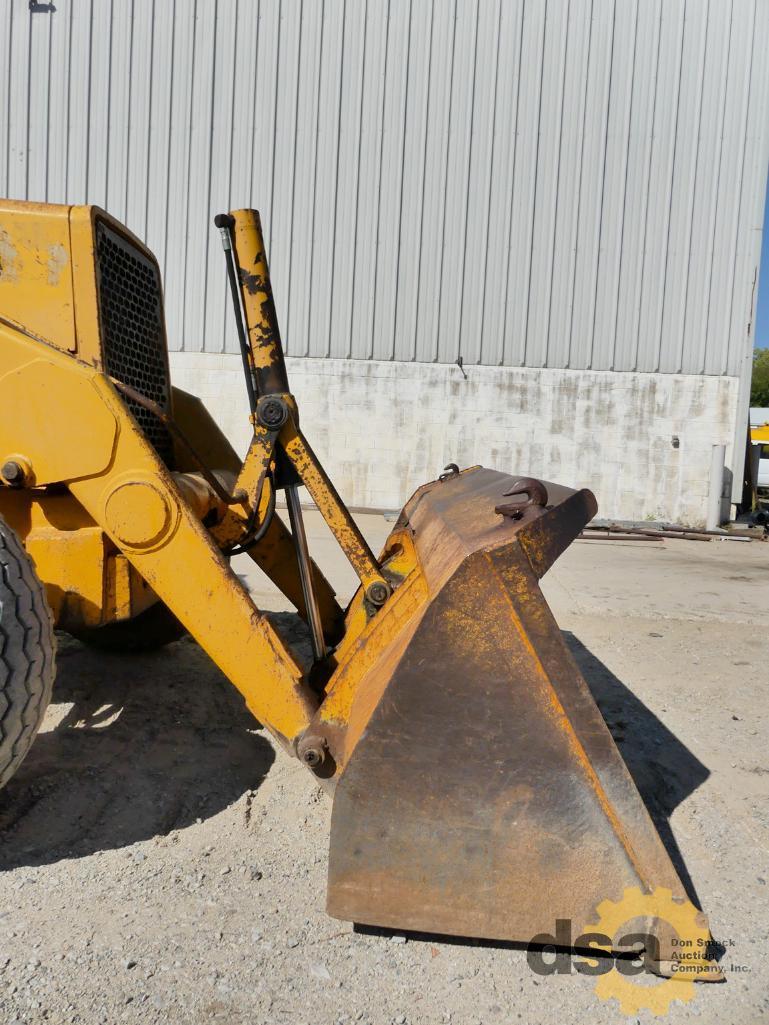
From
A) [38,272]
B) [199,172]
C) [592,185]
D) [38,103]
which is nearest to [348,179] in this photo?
[199,172]

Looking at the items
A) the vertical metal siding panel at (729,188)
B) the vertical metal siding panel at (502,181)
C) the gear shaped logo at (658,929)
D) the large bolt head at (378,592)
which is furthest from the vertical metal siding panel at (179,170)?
the gear shaped logo at (658,929)

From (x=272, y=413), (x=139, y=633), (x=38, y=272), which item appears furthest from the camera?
(x=139, y=633)

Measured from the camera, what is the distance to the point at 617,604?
247 inches

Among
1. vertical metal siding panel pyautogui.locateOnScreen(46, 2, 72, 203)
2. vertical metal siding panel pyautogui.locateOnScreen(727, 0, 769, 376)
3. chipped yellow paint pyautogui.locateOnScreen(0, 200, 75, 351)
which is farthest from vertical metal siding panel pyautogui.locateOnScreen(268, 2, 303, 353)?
chipped yellow paint pyautogui.locateOnScreen(0, 200, 75, 351)

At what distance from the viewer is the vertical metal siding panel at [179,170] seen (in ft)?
39.0

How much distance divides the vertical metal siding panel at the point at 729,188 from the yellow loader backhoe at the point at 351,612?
33.6 feet

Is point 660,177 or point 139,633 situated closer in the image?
point 139,633

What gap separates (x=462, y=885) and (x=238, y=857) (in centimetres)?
80

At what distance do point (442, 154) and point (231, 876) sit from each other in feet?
38.6

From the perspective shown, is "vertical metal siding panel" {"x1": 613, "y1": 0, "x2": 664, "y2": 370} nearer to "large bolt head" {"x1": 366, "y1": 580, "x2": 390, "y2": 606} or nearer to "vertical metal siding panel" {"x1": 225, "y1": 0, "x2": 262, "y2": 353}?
"vertical metal siding panel" {"x1": 225, "y1": 0, "x2": 262, "y2": 353}

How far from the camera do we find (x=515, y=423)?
12.1 m

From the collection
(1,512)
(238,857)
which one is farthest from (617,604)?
(1,512)

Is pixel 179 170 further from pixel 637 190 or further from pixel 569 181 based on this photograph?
pixel 637 190

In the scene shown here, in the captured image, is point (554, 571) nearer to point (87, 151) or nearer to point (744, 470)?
point (744, 470)
